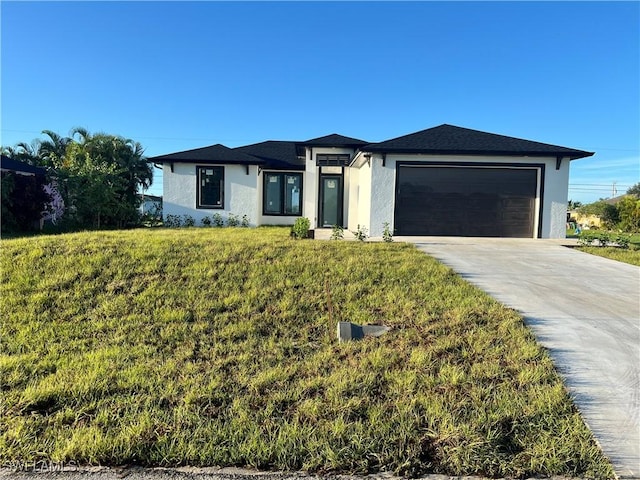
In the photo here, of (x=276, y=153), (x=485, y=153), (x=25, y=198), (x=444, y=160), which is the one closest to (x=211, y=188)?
(x=276, y=153)

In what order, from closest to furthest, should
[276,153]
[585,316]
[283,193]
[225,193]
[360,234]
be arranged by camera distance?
[585,316]
[360,234]
[225,193]
[283,193]
[276,153]

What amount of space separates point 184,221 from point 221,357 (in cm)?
1325

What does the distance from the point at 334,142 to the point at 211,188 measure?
5606mm

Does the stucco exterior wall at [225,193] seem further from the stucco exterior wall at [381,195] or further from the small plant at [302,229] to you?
the small plant at [302,229]

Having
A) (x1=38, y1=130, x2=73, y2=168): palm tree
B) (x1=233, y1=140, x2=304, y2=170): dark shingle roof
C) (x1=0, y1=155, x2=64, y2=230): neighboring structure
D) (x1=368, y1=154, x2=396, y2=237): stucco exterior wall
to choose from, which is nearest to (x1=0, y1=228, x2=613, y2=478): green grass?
(x1=368, y1=154, x2=396, y2=237): stucco exterior wall

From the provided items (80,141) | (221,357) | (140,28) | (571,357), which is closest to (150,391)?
(221,357)

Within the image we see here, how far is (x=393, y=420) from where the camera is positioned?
8.64ft

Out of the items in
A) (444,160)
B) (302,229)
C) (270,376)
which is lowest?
(270,376)

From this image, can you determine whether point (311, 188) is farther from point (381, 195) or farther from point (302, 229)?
point (302, 229)

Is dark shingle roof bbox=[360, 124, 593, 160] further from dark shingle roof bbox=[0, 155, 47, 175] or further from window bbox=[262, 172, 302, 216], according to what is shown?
dark shingle roof bbox=[0, 155, 47, 175]

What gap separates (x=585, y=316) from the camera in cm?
473

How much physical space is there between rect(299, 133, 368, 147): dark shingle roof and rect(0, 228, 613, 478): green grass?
34.9 feet

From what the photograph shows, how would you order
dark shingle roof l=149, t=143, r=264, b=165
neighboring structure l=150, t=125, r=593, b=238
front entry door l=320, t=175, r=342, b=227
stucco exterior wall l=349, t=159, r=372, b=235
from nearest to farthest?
neighboring structure l=150, t=125, r=593, b=238 < stucco exterior wall l=349, t=159, r=372, b=235 < dark shingle roof l=149, t=143, r=264, b=165 < front entry door l=320, t=175, r=342, b=227

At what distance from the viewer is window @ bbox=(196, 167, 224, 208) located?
15969mm
